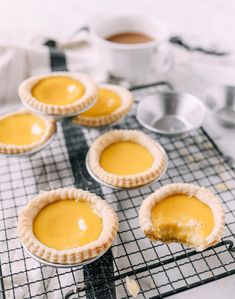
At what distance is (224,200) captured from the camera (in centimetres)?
144

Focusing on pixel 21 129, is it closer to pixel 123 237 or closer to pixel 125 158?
pixel 125 158

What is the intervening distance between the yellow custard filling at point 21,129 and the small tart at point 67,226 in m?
0.31

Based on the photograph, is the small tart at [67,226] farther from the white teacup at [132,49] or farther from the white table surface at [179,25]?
the white teacup at [132,49]

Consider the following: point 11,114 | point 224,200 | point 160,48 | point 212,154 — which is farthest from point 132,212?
point 160,48

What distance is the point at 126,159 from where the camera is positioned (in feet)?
4.95

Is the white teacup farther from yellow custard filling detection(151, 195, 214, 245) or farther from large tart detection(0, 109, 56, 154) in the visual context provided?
yellow custard filling detection(151, 195, 214, 245)

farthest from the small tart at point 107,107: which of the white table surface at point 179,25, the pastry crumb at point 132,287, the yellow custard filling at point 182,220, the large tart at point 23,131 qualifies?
the pastry crumb at point 132,287

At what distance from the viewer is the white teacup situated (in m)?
1.86

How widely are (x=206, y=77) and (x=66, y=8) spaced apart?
95 centimetres

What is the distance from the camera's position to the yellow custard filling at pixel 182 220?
126 centimetres

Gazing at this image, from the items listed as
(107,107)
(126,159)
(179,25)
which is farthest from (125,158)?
(179,25)

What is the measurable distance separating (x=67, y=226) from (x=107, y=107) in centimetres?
61

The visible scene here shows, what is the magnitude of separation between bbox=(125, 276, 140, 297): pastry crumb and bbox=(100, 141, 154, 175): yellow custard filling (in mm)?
376

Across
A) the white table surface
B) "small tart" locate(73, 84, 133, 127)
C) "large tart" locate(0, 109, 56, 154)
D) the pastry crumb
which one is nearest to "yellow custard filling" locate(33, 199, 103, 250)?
the pastry crumb
